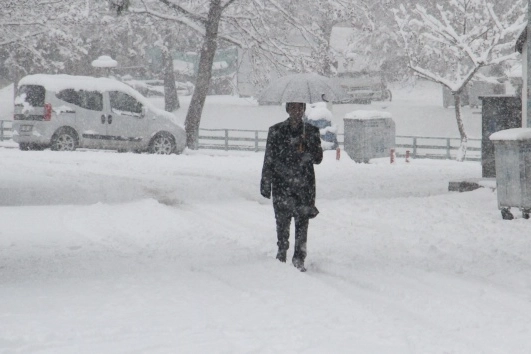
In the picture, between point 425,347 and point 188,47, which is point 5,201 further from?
point 188,47

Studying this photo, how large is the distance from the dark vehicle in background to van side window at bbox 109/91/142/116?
27629mm

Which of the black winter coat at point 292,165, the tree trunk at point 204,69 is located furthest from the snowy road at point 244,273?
the tree trunk at point 204,69

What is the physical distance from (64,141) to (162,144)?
2.89 metres

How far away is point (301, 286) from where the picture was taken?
25.4ft

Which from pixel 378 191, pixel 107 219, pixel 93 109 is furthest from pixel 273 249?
pixel 93 109

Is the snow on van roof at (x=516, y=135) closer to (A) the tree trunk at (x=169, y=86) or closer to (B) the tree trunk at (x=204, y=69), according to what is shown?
(B) the tree trunk at (x=204, y=69)

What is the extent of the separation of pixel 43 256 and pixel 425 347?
485 cm

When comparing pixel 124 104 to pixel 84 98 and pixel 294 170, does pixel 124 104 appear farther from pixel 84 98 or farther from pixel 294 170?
pixel 294 170

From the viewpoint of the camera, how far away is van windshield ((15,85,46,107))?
24.1 meters

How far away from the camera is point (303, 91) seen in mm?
9430

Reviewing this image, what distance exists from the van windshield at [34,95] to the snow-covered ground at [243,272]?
23.9ft

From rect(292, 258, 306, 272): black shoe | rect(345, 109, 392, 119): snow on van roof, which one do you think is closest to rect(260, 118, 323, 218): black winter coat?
rect(292, 258, 306, 272): black shoe

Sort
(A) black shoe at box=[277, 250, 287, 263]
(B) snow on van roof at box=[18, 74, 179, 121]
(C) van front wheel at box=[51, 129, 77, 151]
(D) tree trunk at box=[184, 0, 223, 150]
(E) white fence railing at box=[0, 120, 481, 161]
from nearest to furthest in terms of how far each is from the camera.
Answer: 1. (A) black shoe at box=[277, 250, 287, 263]
2. (B) snow on van roof at box=[18, 74, 179, 121]
3. (C) van front wheel at box=[51, 129, 77, 151]
4. (D) tree trunk at box=[184, 0, 223, 150]
5. (E) white fence railing at box=[0, 120, 481, 161]

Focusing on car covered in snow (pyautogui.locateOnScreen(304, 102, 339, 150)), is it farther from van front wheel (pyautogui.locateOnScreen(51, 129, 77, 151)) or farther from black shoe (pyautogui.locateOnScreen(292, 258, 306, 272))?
black shoe (pyautogui.locateOnScreen(292, 258, 306, 272))
